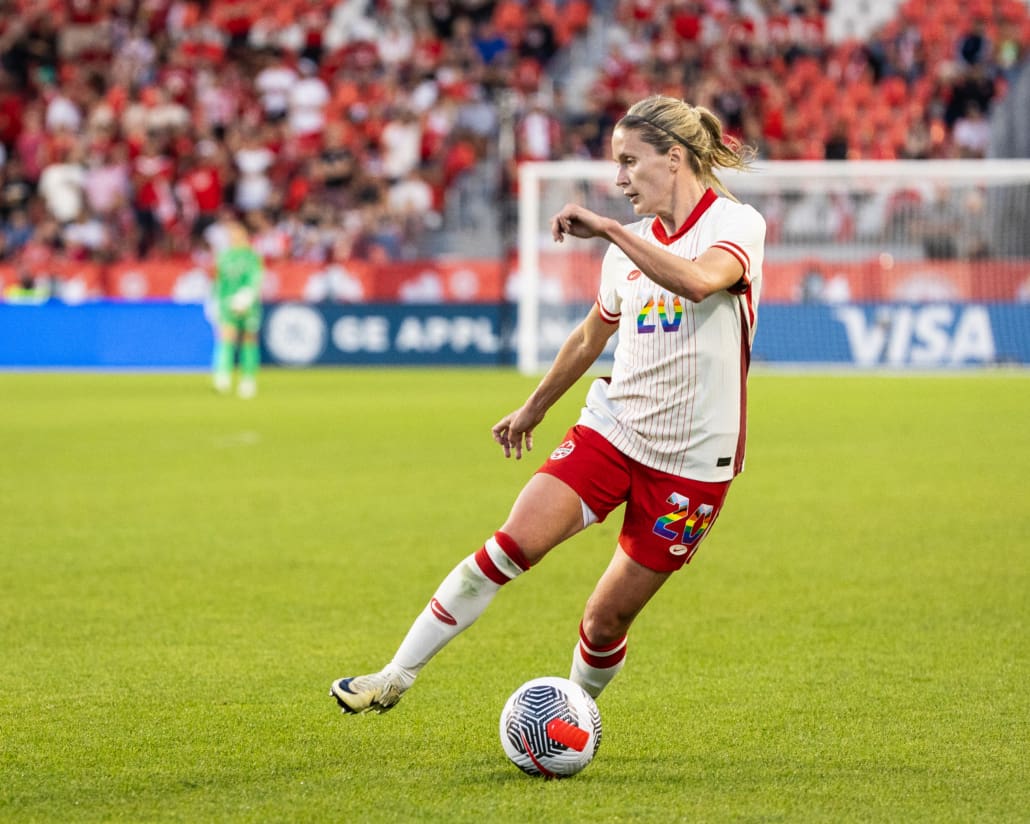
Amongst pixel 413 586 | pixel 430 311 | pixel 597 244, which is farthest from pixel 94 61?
pixel 413 586

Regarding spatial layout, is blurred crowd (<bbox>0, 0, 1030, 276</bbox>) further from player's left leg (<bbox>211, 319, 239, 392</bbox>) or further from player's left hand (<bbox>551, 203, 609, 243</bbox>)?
player's left hand (<bbox>551, 203, 609, 243</bbox>)

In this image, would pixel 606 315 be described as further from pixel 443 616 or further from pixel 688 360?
pixel 443 616

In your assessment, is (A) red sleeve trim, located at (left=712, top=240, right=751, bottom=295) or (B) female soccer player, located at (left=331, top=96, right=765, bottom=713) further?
(B) female soccer player, located at (left=331, top=96, right=765, bottom=713)

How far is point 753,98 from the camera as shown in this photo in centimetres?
2872

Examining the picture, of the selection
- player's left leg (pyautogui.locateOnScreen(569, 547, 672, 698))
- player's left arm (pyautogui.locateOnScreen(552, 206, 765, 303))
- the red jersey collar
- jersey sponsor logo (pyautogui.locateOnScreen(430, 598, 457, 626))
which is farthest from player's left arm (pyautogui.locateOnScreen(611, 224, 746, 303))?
jersey sponsor logo (pyautogui.locateOnScreen(430, 598, 457, 626))

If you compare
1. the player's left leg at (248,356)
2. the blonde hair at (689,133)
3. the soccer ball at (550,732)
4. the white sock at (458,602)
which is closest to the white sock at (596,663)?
the soccer ball at (550,732)

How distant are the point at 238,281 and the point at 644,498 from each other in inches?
735

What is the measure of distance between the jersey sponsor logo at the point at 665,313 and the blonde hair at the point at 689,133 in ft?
1.37

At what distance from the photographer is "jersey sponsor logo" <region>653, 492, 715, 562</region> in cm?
505

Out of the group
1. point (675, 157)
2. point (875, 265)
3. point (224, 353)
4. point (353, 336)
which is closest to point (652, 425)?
point (675, 157)

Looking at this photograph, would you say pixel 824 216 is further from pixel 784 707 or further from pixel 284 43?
pixel 784 707

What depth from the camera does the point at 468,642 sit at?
713 cm

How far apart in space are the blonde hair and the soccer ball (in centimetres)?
163

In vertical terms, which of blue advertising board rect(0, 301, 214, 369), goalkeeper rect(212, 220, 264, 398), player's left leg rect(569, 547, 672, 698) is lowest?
blue advertising board rect(0, 301, 214, 369)
